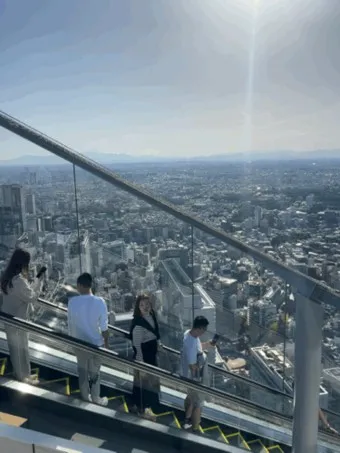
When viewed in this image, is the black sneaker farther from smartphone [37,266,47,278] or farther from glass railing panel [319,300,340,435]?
smartphone [37,266,47,278]

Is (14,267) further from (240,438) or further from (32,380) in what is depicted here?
(240,438)

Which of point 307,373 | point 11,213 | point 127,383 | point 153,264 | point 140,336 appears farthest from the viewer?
point 11,213

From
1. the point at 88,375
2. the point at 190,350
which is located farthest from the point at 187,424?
the point at 88,375

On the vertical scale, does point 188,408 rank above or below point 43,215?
below

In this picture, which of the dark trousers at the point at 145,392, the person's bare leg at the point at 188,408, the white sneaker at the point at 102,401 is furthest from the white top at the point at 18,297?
the person's bare leg at the point at 188,408

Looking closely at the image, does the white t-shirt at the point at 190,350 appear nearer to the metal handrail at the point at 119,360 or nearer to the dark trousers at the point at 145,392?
the metal handrail at the point at 119,360

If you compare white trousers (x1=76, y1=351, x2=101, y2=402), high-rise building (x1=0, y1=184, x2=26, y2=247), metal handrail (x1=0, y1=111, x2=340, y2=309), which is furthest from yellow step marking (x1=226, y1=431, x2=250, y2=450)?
high-rise building (x1=0, y1=184, x2=26, y2=247)
